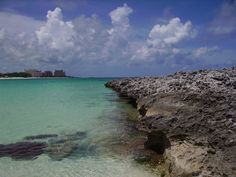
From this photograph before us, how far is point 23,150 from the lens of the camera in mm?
13750

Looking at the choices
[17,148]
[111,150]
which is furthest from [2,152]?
[111,150]

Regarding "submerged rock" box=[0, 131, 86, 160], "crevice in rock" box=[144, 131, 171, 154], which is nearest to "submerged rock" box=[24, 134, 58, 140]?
"submerged rock" box=[0, 131, 86, 160]

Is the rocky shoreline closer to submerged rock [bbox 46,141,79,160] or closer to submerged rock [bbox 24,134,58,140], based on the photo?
submerged rock [bbox 46,141,79,160]

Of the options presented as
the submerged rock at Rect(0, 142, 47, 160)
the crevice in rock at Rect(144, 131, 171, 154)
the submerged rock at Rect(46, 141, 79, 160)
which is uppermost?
the crevice in rock at Rect(144, 131, 171, 154)

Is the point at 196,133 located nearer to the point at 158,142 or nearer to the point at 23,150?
the point at 158,142

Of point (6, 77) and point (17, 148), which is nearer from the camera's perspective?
point (17, 148)

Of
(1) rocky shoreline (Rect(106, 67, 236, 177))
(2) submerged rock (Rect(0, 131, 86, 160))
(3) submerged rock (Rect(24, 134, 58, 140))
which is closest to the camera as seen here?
(1) rocky shoreline (Rect(106, 67, 236, 177))

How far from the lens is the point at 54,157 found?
1259 centimetres

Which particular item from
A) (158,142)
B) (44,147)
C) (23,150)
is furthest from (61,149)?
(158,142)

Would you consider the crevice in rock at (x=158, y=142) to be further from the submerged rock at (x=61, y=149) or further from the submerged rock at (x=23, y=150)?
the submerged rock at (x=23, y=150)

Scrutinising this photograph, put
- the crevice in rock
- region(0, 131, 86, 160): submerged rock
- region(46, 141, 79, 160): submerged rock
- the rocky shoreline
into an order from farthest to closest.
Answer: region(0, 131, 86, 160): submerged rock < region(46, 141, 79, 160): submerged rock < the crevice in rock < the rocky shoreline

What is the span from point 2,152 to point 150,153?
19.9 feet

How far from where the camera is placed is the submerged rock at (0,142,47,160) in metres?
12.9

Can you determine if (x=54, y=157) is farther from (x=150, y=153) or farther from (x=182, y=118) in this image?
(x=182, y=118)
